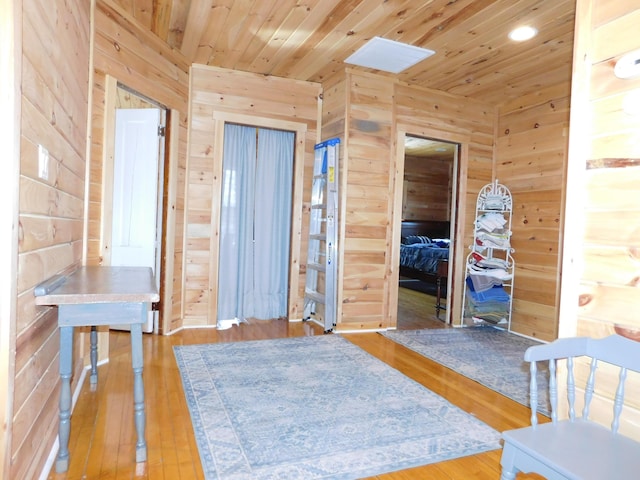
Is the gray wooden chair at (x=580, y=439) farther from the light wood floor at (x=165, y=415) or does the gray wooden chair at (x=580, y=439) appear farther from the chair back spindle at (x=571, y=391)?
the light wood floor at (x=165, y=415)

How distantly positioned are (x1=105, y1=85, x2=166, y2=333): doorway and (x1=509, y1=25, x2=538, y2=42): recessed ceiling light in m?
3.02

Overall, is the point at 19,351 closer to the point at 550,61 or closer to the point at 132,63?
the point at 132,63

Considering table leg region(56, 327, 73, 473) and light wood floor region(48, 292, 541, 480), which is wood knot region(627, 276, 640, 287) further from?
table leg region(56, 327, 73, 473)

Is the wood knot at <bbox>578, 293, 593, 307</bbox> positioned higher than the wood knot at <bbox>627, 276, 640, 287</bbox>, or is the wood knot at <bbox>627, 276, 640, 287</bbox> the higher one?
the wood knot at <bbox>627, 276, 640, 287</bbox>

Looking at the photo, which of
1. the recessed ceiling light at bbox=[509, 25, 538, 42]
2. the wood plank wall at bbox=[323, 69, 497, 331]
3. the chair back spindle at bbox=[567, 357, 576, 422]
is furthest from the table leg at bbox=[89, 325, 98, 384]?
the recessed ceiling light at bbox=[509, 25, 538, 42]

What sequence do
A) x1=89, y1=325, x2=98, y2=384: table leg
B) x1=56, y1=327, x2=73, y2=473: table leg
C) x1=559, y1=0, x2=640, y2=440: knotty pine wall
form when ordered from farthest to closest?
x1=89, y1=325, x2=98, y2=384: table leg
x1=56, y1=327, x2=73, y2=473: table leg
x1=559, y1=0, x2=640, y2=440: knotty pine wall

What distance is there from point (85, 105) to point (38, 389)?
6.06 feet

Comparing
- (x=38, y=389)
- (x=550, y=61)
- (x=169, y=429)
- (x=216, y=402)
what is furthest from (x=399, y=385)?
(x=550, y=61)

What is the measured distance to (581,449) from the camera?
1.28 m

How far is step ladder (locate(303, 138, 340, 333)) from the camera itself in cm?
416

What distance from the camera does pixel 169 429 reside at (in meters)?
2.19

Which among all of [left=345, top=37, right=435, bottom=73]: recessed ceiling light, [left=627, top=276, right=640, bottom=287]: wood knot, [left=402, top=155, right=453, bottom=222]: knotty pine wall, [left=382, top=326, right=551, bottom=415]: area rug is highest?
[left=345, top=37, right=435, bottom=73]: recessed ceiling light

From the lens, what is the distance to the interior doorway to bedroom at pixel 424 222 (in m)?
6.58

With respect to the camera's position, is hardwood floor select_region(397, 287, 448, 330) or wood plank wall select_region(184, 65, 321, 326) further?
hardwood floor select_region(397, 287, 448, 330)
